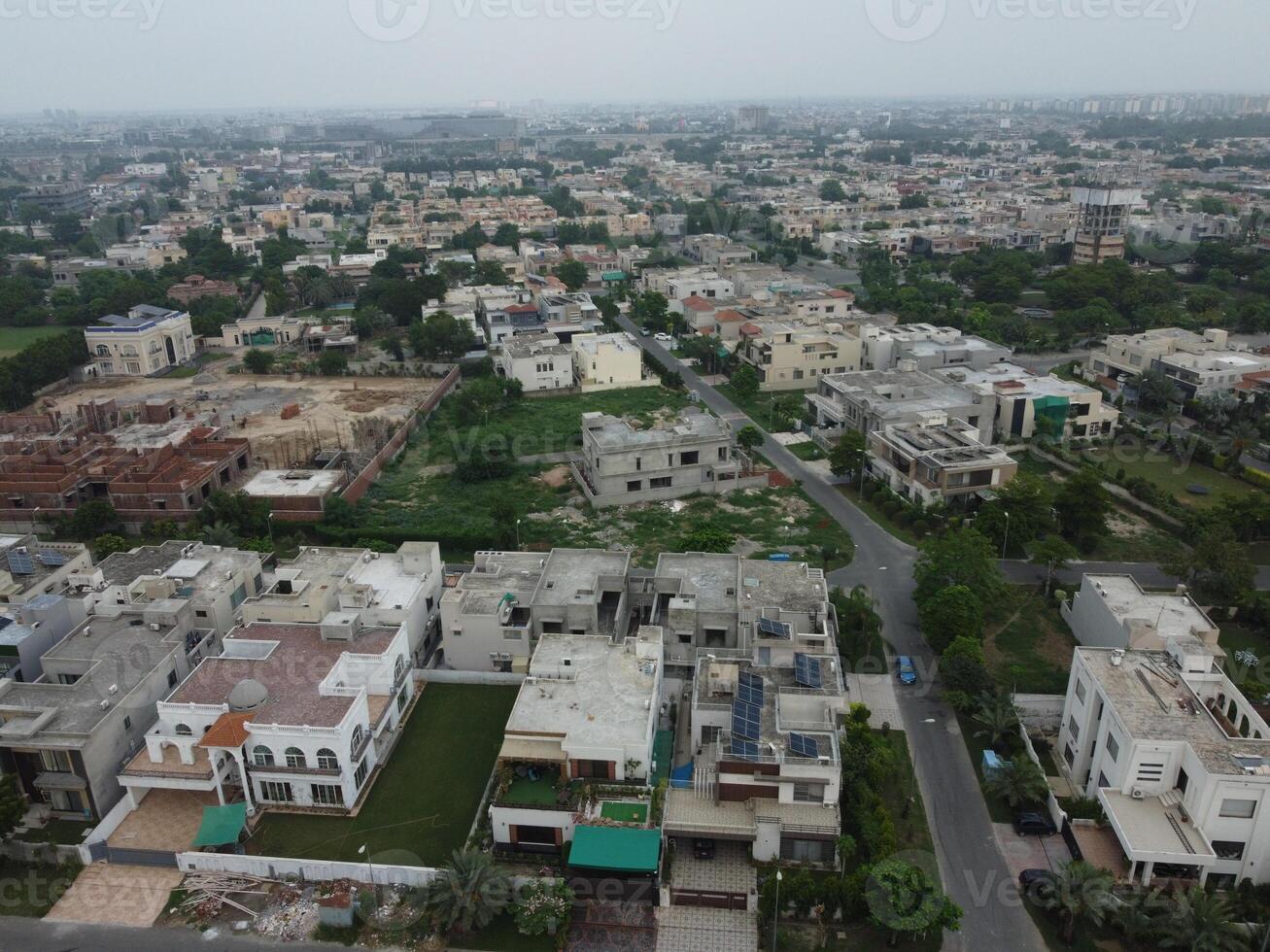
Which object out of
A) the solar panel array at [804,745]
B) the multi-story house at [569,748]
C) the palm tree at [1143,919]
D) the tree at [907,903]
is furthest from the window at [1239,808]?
the multi-story house at [569,748]

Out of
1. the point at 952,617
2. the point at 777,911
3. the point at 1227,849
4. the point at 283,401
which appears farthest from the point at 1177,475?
the point at 283,401

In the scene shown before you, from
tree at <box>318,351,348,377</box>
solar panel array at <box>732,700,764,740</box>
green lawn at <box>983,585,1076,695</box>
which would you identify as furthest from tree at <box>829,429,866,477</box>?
tree at <box>318,351,348,377</box>

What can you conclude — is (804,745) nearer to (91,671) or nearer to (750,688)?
(750,688)

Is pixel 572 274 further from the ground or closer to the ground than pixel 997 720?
further from the ground

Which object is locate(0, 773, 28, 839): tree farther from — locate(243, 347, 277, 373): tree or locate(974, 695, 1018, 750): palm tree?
locate(243, 347, 277, 373): tree

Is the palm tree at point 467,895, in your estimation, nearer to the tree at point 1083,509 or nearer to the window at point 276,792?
the window at point 276,792

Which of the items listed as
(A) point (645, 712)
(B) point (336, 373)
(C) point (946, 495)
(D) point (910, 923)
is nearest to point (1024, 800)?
(D) point (910, 923)
